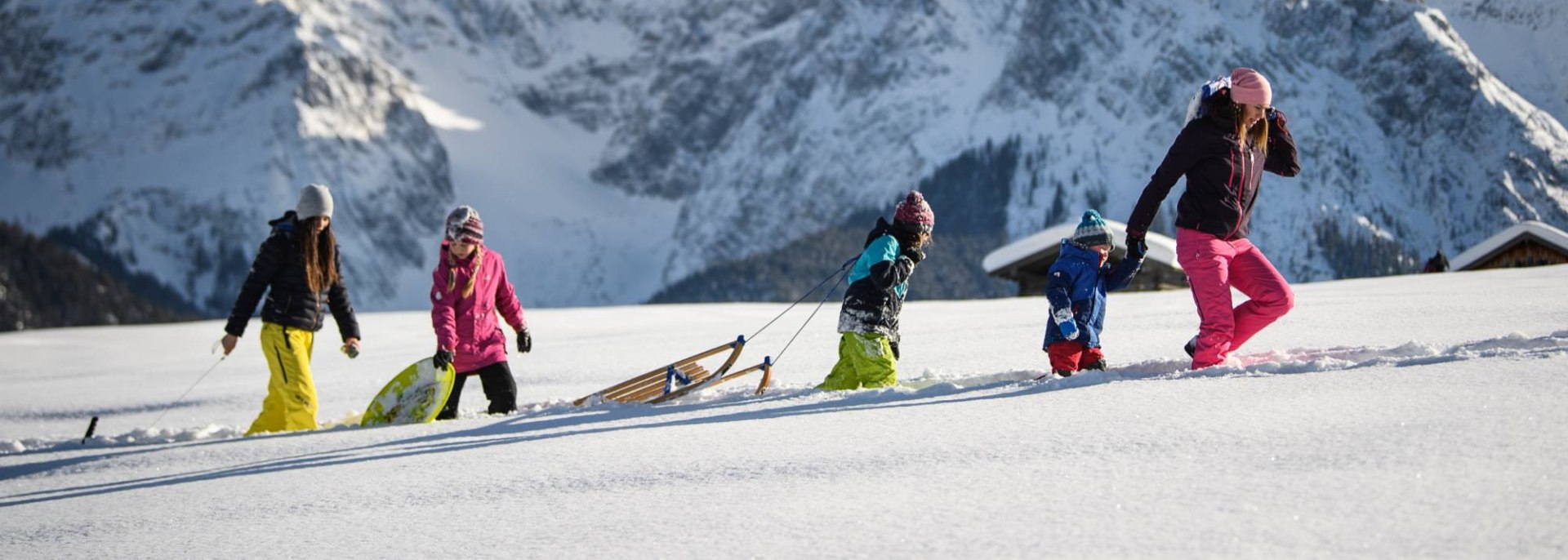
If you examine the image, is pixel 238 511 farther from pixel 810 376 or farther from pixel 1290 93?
pixel 1290 93

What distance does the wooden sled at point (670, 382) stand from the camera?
9172 mm

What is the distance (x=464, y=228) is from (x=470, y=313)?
539 mm

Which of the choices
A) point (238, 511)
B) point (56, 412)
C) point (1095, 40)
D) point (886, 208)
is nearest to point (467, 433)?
point (238, 511)

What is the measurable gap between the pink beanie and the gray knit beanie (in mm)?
5355

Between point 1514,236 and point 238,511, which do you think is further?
point 1514,236

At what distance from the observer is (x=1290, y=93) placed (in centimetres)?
17850

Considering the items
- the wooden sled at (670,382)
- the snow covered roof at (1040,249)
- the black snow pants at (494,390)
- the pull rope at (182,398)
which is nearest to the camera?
the wooden sled at (670,382)

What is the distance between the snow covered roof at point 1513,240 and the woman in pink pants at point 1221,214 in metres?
23.5

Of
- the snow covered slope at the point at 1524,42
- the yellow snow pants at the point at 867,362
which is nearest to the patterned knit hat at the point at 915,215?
the yellow snow pants at the point at 867,362

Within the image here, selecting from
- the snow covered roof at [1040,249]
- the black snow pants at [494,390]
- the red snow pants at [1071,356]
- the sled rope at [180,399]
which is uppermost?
the snow covered roof at [1040,249]

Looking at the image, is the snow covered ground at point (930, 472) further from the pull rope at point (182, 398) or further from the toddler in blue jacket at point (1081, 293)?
the pull rope at point (182, 398)

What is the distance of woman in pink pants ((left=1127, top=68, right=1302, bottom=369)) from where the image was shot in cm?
803

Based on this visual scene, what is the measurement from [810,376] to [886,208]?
176 metres

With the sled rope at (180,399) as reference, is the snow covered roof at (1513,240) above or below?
above
